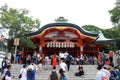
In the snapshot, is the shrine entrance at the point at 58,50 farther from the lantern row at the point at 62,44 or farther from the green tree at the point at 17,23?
the green tree at the point at 17,23

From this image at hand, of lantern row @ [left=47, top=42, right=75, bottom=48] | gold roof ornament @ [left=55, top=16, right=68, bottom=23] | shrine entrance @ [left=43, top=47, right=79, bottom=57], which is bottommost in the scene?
shrine entrance @ [left=43, top=47, right=79, bottom=57]

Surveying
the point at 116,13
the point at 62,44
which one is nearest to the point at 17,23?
the point at 62,44

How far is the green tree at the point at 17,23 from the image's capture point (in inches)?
1145

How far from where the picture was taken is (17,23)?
95.5ft

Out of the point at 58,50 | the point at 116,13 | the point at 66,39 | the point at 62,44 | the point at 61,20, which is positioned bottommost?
the point at 58,50

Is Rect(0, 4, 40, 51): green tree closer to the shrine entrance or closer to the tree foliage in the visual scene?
the shrine entrance

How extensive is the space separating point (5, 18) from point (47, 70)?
9.02 m

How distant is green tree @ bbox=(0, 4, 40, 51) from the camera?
29.1 m

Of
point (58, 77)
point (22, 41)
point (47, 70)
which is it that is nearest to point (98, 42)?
point (22, 41)

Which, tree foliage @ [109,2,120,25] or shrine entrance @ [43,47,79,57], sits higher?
tree foliage @ [109,2,120,25]

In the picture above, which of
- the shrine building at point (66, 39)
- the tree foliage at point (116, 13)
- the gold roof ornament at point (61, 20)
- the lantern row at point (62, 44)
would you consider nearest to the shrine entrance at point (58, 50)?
the shrine building at point (66, 39)

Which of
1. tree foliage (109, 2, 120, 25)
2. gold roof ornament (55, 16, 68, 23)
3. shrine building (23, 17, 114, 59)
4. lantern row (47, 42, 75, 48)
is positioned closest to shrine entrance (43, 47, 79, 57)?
shrine building (23, 17, 114, 59)

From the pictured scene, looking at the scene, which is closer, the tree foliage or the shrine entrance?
the tree foliage

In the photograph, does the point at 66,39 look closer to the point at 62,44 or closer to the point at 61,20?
the point at 62,44
